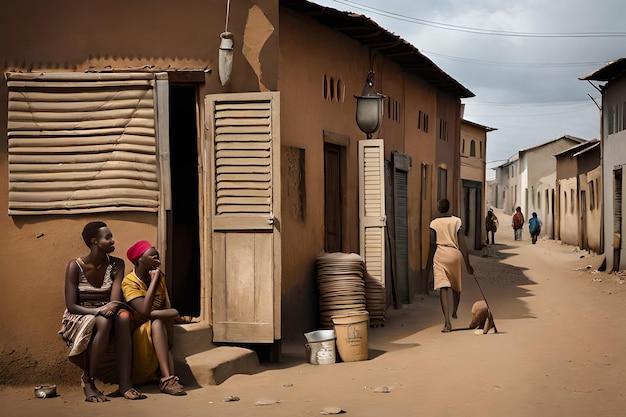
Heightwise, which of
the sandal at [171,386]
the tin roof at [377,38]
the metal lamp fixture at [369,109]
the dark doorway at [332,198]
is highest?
the tin roof at [377,38]

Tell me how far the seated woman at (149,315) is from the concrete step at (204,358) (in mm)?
285

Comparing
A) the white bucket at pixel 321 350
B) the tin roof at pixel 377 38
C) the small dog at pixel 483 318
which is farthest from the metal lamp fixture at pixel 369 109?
the white bucket at pixel 321 350

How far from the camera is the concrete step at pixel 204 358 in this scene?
27.5 feet

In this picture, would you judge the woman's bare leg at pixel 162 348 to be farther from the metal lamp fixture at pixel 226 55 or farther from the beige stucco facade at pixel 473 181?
the beige stucco facade at pixel 473 181

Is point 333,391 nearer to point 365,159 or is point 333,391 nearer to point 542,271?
point 365,159

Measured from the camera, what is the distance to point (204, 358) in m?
8.59

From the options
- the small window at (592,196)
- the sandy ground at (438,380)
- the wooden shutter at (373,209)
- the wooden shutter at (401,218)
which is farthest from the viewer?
the small window at (592,196)

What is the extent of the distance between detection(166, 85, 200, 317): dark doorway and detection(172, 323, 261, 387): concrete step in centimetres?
254

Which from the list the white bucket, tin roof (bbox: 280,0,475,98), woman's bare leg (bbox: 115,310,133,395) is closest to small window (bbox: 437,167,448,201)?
tin roof (bbox: 280,0,475,98)

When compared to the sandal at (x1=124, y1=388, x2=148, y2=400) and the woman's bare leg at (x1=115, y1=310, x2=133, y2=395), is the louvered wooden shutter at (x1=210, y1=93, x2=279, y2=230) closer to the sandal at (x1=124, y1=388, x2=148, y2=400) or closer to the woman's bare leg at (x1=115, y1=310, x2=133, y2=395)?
the woman's bare leg at (x1=115, y1=310, x2=133, y2=395)

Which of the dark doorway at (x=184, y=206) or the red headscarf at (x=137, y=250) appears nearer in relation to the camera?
the red headscarf at (x=137, y=250)

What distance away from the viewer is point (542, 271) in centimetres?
2361

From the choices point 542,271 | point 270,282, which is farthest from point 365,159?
point 542,271

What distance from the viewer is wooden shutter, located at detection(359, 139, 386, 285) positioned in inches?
527
